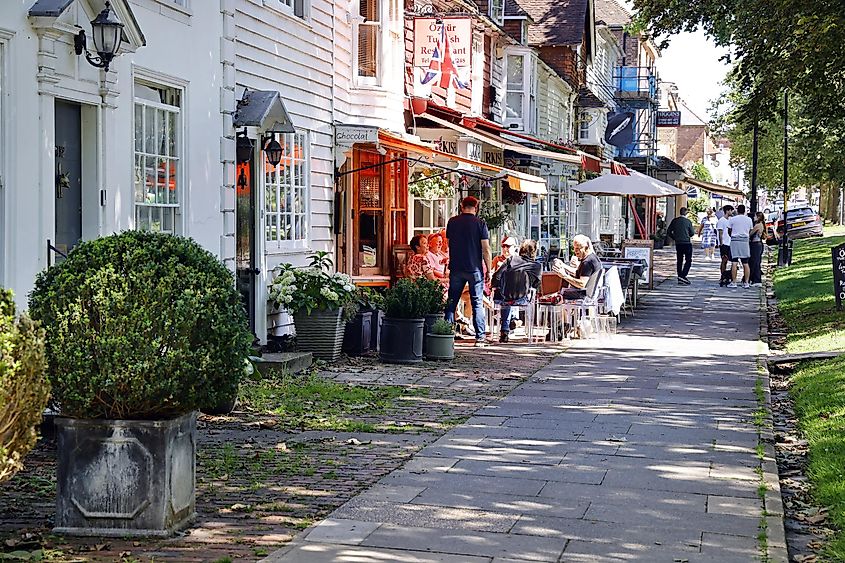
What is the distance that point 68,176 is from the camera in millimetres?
10141

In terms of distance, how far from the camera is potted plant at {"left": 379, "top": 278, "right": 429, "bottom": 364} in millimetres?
13906

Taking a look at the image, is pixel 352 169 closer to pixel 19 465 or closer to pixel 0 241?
pixel 0 241

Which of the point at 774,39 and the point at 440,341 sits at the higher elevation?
the point at 774,39

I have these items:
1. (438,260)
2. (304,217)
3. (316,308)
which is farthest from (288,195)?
(438,260)

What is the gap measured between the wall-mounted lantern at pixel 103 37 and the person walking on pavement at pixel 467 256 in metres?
6.82

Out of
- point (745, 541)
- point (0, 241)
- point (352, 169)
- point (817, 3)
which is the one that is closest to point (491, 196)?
point (352, 169)

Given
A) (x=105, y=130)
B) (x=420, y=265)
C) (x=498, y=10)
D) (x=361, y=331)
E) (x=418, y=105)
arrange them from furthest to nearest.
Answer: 1. (x=498, y=10)
2. (x=418, y=105)
3. (x=420, y=265)
4. (x=361, y=331)
5. (x=105, y=130)

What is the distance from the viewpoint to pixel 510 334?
58.0 ft

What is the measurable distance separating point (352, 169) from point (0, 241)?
31.3ft

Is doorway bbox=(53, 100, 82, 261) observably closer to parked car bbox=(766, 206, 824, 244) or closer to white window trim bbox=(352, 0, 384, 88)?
white window trim bbox=(352, 0, 384, 88)

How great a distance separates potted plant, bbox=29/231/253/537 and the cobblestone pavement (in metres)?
0.18

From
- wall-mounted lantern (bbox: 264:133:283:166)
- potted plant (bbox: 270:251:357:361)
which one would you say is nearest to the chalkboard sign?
potted plant (bbox: 270:251:357:361)

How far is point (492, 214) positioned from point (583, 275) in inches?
390

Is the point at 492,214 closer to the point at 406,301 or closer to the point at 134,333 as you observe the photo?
the point at 406,301
